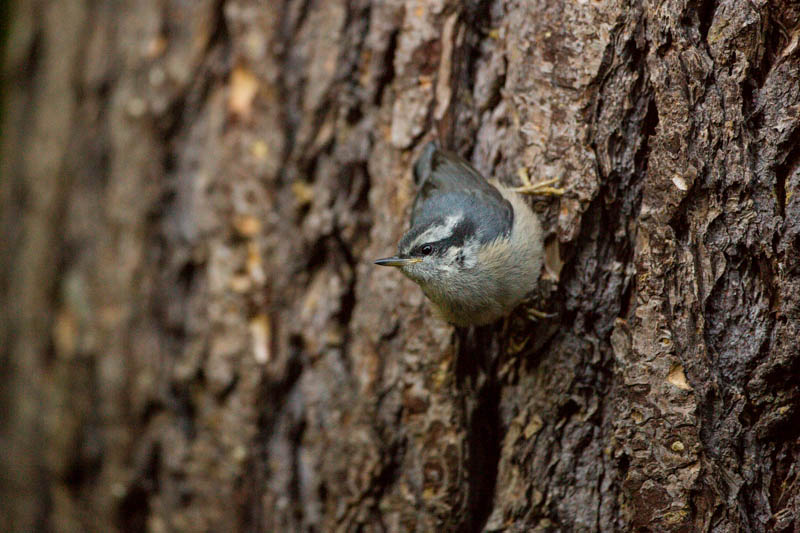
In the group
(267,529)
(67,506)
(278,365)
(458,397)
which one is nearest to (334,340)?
(278,365)

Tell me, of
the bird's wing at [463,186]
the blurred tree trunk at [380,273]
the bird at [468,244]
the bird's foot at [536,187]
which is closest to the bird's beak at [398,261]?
the bird at [468,244]

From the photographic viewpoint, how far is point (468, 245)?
2.73m

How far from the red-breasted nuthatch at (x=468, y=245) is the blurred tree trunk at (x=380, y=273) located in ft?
0.38

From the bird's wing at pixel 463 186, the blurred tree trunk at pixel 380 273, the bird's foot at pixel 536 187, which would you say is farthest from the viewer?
the bird's wing at pixel 463 186

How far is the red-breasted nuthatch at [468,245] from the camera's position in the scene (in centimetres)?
259

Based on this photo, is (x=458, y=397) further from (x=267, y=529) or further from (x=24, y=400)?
(x=24, y=400)

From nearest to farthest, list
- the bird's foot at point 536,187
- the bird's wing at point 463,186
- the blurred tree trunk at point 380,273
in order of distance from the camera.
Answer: the blurred tree trunk at point 380,273, the bird's foot at point 536,187, the bird's wing at point 463,186

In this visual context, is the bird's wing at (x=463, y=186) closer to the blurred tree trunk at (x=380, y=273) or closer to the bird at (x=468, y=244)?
the bird at (x=468, y=244)

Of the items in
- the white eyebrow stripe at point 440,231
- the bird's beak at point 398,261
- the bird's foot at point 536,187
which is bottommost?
the bird's beak at point 398,261

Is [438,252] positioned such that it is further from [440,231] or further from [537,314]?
[537,314]

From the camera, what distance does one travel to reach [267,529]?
324 cm

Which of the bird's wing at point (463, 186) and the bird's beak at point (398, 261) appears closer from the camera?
the bird's beak at point (398, 261)

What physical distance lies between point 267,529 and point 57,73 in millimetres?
2863

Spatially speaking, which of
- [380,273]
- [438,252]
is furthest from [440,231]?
[380,273]
